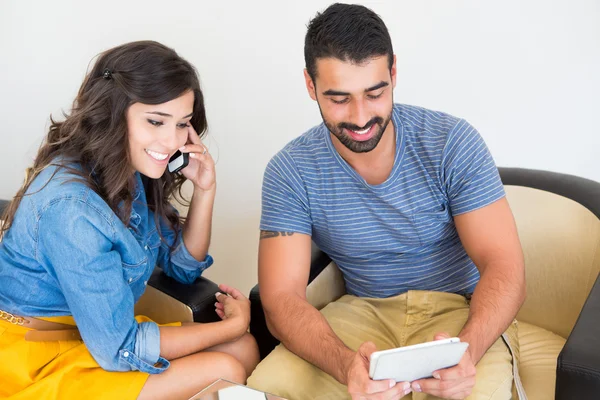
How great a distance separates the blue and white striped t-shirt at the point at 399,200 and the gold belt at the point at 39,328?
641mm

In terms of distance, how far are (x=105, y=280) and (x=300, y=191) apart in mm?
638

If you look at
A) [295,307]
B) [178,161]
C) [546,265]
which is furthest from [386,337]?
[178,161]

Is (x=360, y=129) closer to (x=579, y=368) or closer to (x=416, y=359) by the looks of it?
(x=416, y=359)

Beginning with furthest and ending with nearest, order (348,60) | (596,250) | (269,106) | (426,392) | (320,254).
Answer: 1. (269,106)
2. (320,254)
3. (596,250)
4. (348,60)
5. (426,392)

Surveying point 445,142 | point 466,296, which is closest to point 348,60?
point 445,142

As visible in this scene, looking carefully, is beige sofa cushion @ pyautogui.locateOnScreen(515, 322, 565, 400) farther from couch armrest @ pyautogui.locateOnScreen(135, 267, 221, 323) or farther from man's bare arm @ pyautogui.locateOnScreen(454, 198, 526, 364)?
couch armrest @ pyautogui.locateOnScreen(135, 267, 221, 323)

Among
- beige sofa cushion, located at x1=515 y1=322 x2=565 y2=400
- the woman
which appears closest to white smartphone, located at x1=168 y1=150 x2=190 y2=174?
the woman

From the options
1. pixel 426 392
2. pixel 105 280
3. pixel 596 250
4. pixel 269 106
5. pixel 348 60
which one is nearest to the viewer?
pixel 426 392

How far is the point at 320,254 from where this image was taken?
85.4 inches

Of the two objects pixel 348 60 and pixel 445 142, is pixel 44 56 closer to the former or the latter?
pixel 348 60

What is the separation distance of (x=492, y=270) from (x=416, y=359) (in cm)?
53

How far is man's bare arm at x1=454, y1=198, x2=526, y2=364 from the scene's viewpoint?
5.80 feet

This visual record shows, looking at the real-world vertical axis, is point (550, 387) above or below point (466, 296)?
below

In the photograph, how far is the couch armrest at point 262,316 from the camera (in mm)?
2039
